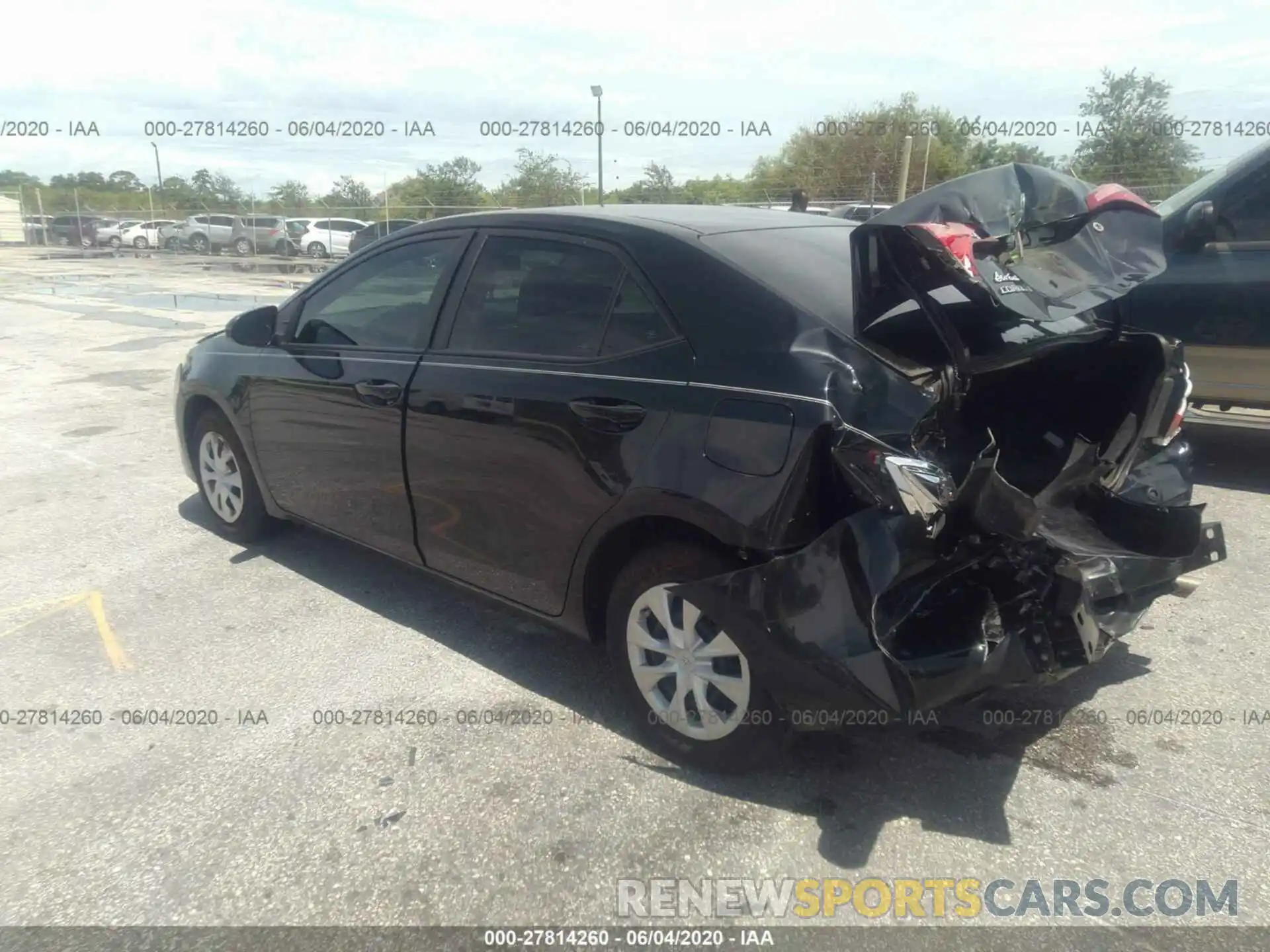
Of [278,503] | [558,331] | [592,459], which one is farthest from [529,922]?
[278,503]

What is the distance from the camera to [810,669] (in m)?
2.64

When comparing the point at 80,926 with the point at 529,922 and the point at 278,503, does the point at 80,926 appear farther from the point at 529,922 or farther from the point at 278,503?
the point at 278,503

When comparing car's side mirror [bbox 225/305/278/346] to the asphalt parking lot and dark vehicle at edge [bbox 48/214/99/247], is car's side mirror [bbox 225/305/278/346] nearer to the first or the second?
the asphalt parking lot

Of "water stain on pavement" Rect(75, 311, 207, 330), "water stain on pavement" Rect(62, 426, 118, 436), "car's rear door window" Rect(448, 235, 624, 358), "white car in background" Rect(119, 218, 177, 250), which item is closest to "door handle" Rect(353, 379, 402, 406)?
"car's rear door window" Rect(448, 235, 624, 358)

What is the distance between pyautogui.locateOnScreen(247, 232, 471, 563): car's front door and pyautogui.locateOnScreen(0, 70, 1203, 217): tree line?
A: 61.3 feet

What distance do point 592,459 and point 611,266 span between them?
69 cm

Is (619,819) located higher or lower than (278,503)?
lower

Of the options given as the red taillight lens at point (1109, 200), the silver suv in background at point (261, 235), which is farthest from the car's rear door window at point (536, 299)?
the silver suv in background at point (261, 235)

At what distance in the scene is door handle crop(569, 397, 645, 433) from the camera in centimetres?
306

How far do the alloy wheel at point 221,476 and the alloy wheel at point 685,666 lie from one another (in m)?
2.85

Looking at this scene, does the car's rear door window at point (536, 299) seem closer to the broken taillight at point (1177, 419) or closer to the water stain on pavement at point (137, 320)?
the broken taillight at point (1177, 419)

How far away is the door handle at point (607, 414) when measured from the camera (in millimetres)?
3057

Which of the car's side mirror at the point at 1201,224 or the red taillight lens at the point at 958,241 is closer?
the red taillight lens at the point at 958,241

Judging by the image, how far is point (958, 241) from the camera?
2.82 m
